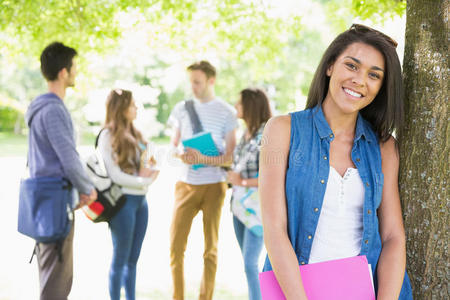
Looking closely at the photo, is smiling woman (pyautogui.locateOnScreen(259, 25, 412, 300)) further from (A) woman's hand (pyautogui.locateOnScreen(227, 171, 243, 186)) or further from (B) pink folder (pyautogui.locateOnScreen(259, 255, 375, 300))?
(A) woman's hand (pyautogui.locateOnScreen(227, 171, 243, 186))

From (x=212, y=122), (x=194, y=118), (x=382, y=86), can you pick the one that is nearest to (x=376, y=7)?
(x=212, y=122)

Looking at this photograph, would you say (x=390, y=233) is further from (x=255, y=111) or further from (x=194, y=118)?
(x=194, y=118)

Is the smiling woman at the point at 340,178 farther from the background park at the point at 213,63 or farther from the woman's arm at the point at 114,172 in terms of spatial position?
the woman's arm at the point at 114,172

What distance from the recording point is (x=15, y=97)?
35.7m

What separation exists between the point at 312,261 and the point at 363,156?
46 centimetres

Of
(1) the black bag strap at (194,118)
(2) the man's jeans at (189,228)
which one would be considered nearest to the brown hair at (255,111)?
(1) the black bag strap at (194,118)

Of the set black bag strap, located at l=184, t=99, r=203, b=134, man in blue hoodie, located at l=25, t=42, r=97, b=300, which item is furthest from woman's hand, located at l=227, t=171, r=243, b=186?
man in blue hoodie, located at l=25, t=42, r=97, b=300

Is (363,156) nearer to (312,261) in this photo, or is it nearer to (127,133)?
(312,261)

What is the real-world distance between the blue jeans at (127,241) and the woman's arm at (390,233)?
2.56 meters

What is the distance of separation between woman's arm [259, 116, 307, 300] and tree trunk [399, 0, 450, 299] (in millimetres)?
621

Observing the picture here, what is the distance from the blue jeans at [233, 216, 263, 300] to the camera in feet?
13.9

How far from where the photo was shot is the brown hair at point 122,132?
4.21m

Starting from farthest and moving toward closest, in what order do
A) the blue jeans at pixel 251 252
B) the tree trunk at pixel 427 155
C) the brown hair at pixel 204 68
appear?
the brown hair at pixel 204 68 < the blue jeans at pixel 251 252 < the tree trunk at pixel 427 155

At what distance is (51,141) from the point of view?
11.2ft
